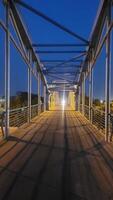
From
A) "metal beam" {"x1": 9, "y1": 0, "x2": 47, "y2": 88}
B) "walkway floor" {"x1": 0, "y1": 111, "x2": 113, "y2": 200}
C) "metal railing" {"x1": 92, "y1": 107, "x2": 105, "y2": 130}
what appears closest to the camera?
"walkway floor" {"x1": 0, "y1": 111, "x2": 113, "y2": 200}

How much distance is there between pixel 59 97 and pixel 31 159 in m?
52.8

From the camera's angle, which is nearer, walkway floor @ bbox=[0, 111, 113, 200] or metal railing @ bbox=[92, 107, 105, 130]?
walkway floor @ bbox=[0, 111, 113, 200]

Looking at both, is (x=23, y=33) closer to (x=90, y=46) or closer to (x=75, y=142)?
(x=90, y=46)

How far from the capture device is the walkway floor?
10.7ft

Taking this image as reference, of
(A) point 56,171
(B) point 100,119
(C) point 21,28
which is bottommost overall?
(A) point 56,171

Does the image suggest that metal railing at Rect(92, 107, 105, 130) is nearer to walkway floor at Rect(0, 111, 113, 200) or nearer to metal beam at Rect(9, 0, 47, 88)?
walkway floor at Rect(0, 111, 113, 200)

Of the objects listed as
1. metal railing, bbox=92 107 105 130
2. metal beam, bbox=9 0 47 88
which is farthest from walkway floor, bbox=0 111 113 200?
metal beam, bbox=9 0 47 88

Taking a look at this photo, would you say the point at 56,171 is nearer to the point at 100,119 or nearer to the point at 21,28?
the point at 100,119

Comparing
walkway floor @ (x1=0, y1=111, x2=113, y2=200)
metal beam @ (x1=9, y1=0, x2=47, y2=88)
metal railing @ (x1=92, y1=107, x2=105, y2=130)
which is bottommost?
walkway floor @ (x1=0, y1=111, x2=113, y2=200)

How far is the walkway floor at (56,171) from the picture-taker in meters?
3.25

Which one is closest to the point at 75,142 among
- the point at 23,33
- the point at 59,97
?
the point at 23,33

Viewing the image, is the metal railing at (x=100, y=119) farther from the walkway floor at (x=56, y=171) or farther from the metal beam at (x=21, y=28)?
the metal beam at (x=21, y=28)

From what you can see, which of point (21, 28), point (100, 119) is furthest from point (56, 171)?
point (21, 28)

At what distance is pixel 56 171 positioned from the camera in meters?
4.21
